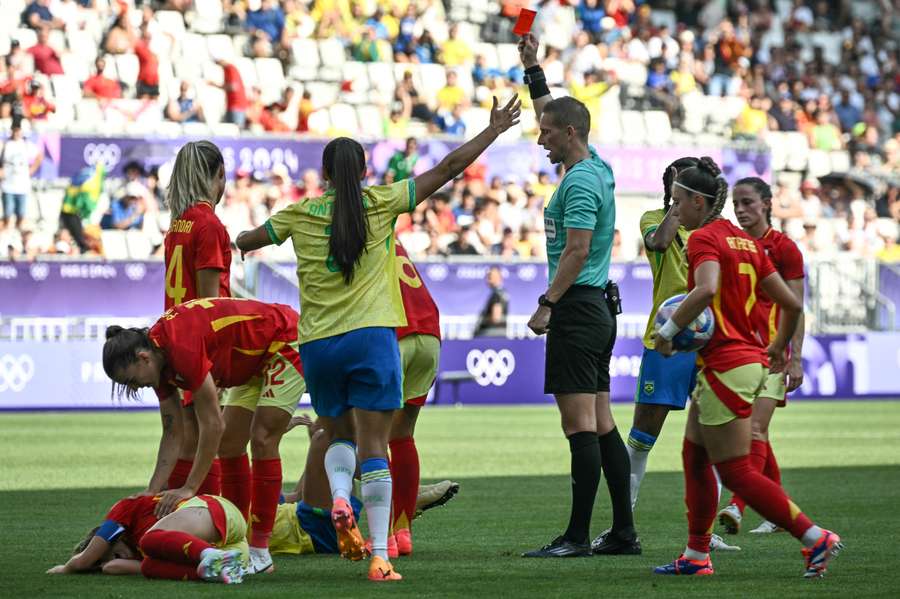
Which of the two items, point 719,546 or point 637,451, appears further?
point 637,451

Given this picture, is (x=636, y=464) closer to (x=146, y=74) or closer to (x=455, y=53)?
(x=146, y=74)

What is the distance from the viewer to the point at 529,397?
25188mm

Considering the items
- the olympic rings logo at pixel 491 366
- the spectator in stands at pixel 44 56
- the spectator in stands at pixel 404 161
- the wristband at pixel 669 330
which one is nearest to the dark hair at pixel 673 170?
the wristband at pixel 669 330

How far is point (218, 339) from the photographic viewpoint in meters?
7.89

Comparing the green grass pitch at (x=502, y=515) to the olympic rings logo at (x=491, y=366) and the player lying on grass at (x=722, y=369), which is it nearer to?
the player lying on grass at (x=722, y=369)

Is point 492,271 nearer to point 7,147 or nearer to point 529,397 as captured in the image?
point 529,397

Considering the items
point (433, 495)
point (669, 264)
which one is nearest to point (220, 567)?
point (433, 495)

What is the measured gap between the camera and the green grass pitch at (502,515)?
733 centimetres

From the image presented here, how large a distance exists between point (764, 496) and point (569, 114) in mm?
2429

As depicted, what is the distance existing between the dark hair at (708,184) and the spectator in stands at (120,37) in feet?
65.4

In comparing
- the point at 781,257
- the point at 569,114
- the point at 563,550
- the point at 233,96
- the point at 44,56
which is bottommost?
the point at 563,550

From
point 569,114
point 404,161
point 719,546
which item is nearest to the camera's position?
point 569,114

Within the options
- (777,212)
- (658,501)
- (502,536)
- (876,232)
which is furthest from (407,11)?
(502,536)

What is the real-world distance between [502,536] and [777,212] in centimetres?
2203
